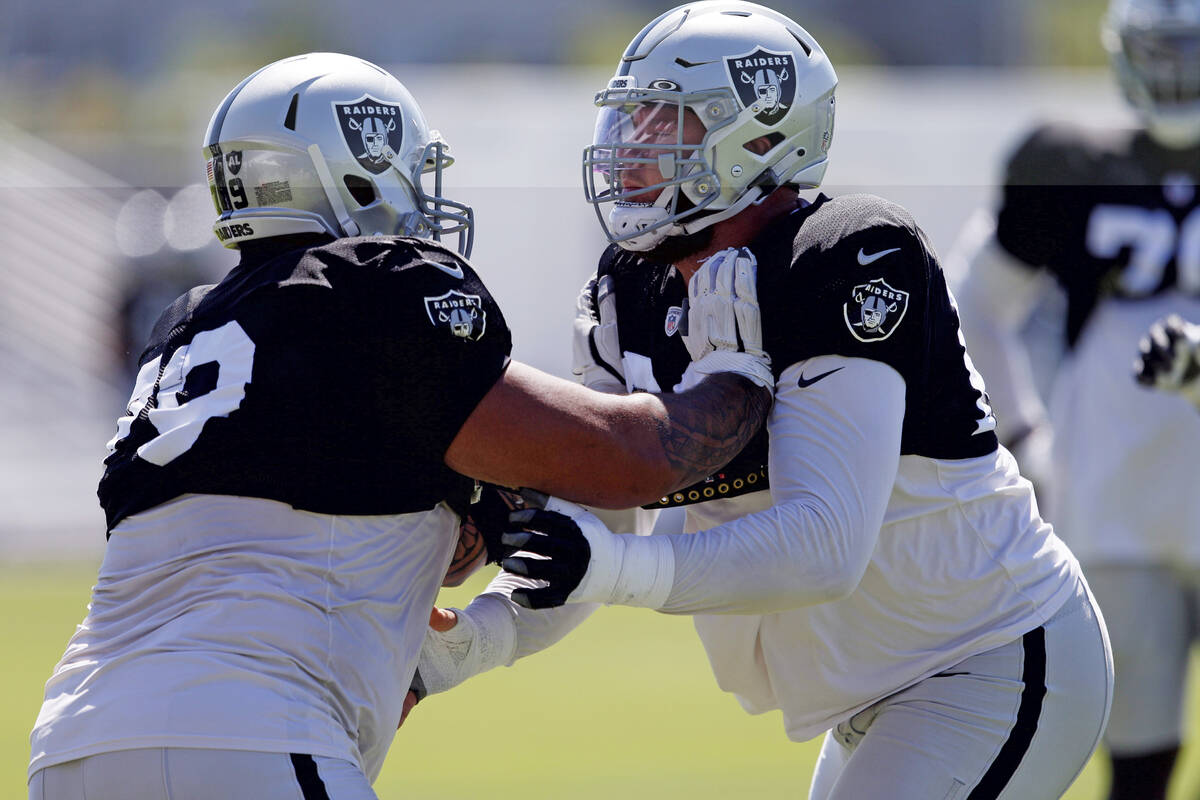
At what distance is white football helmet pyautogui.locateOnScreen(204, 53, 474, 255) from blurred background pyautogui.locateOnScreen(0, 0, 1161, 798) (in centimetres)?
371

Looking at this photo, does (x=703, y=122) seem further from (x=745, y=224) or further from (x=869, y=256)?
(x=869, y=256)

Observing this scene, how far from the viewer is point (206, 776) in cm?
218

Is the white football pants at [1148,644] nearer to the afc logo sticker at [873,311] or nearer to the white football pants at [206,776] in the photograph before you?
the afc logo sticker at [873,311]

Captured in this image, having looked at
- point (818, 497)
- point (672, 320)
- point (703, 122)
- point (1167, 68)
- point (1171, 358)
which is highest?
point (703, 122)

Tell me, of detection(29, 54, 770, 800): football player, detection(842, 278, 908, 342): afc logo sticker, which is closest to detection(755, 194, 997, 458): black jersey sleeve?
detection(842, 278, 908, 342): afc logo sticker

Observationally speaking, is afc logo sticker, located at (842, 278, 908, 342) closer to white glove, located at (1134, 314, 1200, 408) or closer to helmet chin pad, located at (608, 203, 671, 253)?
helmet chin pad, located at (608, 203, 671, 253)

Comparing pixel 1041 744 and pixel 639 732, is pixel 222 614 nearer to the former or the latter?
pixel 1041 744

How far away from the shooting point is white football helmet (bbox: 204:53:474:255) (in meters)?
2.65

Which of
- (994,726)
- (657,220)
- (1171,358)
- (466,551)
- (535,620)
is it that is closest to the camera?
(994,726)

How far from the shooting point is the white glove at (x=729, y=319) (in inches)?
100

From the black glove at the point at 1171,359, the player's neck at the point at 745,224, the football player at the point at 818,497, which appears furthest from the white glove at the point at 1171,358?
the player's neck at the point at 745,224

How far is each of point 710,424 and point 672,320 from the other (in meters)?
0.46

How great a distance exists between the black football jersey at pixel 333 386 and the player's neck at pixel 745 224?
1.97 ft

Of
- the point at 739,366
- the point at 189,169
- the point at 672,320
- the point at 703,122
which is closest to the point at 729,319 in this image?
the point at 739,366
